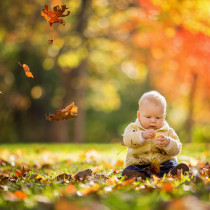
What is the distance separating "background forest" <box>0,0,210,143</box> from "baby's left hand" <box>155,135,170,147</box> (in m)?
5.78

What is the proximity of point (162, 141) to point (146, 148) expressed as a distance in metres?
0.22

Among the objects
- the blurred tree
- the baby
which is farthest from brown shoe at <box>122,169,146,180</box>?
the blurred tree

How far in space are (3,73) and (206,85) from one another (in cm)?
905

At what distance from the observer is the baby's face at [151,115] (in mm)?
3473

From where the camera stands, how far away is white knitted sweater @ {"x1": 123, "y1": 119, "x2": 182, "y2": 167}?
353cm

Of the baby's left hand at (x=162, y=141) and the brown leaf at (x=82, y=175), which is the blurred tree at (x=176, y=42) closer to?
the baby's left hand at (x=162, y=141)

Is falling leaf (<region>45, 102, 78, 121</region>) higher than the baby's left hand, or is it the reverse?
falling leaf (<region>45, 102, 78, 121</region>)

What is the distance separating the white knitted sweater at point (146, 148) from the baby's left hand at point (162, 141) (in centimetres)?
6

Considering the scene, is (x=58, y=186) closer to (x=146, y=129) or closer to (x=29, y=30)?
(x=146, y=129)

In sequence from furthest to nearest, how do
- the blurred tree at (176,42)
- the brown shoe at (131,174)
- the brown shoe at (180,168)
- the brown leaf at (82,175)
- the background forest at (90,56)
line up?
the background forest at (90,56) < the blurred tree at (176,42) < the brown shoe at (180,168) < the brown shoe at (131,174) < the brown leaf at (82,175)

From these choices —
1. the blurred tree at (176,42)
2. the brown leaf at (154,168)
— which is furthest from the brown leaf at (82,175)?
the blurred tree at (176,42)

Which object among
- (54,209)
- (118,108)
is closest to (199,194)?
(54,209)

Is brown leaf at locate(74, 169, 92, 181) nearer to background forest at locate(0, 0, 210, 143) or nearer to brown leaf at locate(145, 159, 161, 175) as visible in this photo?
brown leaf at locate(145, 159, 161, 175)

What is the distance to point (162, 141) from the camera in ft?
11.3
